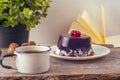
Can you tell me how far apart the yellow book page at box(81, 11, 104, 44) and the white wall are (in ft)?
0.23

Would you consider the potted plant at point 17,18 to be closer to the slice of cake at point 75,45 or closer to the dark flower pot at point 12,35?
the dark flower pot at point 12,35

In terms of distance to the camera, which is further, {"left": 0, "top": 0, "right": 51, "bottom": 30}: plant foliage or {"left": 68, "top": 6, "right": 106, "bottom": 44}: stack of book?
{"left": 68, "top": 6, "right": 106, "bottom": 44}: stack of book

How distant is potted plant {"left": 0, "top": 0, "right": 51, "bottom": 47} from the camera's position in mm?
916

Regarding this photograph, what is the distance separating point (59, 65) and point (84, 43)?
11 cm

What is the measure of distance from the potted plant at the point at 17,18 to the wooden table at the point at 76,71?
0.15 m

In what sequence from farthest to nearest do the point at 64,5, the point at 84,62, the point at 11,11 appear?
the point at 64,5 < the point at 11,11 < the point at 84,62

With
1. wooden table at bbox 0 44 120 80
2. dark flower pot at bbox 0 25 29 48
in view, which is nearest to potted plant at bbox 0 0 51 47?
dark flower pot at bbox 0 25 29 48

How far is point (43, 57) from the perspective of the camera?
2.26ft

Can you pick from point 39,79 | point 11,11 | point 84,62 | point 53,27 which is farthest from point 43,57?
point 53,27

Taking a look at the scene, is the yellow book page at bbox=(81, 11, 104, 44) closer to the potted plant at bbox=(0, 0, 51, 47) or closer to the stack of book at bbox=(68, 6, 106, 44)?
the stack of book at bbox=(68, 6, 106, 44)

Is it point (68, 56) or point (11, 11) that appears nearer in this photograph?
point (68, 56)

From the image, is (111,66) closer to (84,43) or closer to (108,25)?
(84,43)

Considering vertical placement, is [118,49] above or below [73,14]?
below

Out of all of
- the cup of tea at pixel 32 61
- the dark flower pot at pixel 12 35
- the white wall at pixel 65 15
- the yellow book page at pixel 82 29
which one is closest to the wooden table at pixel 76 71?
the cup of tea at pixel 32 61
